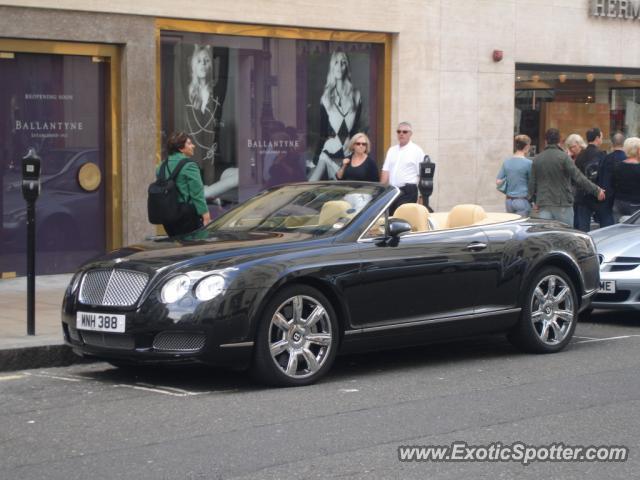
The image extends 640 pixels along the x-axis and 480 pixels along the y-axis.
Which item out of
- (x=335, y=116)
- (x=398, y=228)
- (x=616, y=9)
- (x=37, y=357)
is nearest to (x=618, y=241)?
(x=398, y=228)

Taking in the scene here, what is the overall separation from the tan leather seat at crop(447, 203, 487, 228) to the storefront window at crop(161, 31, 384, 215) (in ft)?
19.6

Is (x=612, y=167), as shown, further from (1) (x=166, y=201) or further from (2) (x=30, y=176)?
(2) (x=30, y=176)

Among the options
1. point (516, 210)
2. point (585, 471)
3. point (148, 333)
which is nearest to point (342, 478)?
point (585, 471)

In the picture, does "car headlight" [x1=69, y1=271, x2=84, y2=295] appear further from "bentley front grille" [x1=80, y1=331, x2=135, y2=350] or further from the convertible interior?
the convertible interior

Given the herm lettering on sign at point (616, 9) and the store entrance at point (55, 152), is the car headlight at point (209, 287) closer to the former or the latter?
the store entrance at point (55, 152)

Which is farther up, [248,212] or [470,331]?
[248,212]

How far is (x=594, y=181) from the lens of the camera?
16.6m

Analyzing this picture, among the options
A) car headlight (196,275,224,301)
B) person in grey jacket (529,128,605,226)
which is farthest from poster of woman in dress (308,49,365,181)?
car headlight (196,275,224,301)

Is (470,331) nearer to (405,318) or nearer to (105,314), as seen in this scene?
(405,318)

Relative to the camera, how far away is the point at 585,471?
6383 mm

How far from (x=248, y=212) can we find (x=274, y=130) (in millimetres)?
6563

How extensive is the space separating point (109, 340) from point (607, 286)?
17.8 ft

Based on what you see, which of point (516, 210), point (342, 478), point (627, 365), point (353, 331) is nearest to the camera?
point (342, 478)

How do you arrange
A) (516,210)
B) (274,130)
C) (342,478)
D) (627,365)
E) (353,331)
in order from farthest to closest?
(274,130) → (516,210) → (627,365) → (353,331) → (342,478)
